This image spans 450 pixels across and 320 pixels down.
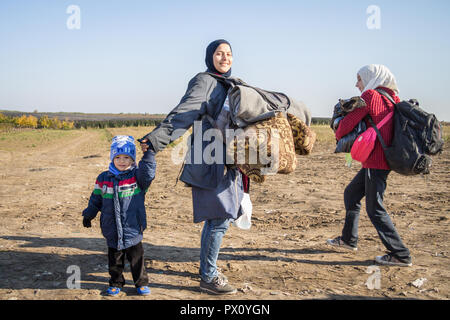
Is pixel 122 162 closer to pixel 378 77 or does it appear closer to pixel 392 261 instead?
pixel 378 77

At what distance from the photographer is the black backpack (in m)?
4.04

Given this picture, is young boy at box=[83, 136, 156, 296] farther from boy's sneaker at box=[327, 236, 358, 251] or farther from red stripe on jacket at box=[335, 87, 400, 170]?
boy's sneaker at box=[327, 236, 358, 251]

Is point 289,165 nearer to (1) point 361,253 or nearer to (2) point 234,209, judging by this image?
(2) point 234,209

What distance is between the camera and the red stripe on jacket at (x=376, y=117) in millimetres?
4219

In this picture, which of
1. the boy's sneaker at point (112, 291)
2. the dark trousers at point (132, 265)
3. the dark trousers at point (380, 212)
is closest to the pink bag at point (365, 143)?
the dark trousers at point (380, 212)

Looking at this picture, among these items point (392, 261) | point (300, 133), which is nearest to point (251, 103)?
point (300, 133)

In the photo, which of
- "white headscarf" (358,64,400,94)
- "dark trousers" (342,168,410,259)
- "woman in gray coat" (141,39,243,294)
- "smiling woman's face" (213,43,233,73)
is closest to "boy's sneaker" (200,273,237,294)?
"woman in gray coat" (141,39,243,294)

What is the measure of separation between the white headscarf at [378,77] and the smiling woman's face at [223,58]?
5.43 feet

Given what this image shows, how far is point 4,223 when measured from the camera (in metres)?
6.22

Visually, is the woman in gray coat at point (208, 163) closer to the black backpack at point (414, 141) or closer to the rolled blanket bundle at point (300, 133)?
the rolled blanket bundle at point (300, 133)

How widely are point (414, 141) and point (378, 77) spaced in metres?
0.79

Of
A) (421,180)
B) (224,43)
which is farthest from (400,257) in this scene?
(421,180)

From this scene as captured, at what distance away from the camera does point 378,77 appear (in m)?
4.34

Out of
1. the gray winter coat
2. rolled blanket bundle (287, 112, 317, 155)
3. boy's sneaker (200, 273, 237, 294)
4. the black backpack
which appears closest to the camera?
the gray winter coat
